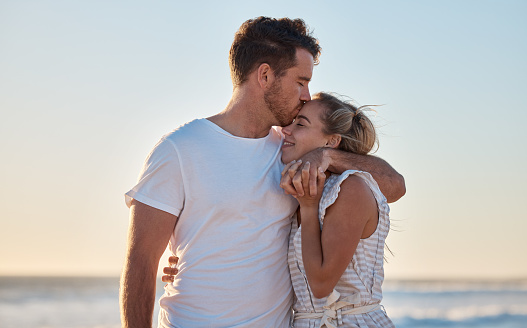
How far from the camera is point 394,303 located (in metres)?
19.8

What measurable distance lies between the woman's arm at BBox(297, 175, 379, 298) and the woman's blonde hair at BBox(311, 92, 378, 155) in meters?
0.40

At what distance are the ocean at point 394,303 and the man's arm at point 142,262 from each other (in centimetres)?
1212

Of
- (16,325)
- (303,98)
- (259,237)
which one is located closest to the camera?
(259,237)

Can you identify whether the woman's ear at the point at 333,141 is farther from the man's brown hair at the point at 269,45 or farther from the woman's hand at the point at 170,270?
the woman's hand at the point at 170,270

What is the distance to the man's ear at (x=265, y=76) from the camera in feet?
12.8

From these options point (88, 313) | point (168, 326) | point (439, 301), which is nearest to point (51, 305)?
point (88, 313)

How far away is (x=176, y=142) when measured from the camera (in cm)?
350

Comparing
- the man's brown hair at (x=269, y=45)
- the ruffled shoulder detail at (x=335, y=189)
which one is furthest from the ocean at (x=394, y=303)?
the ruffled shoulder detail at (x=335, y=189)

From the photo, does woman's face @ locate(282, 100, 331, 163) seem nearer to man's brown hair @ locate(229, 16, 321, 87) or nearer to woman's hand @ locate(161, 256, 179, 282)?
man's brown hair @ locate(229, 16, 321, 87)

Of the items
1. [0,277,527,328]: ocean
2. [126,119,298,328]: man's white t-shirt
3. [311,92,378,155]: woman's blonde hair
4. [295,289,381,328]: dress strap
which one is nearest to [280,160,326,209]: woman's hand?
[126,119,298,328]: man's white t-shirt

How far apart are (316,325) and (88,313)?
50.5 feet

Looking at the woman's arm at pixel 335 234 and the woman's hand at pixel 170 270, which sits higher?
the woman's arm at pixel 335 234

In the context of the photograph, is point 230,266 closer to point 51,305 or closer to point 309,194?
point 309,194

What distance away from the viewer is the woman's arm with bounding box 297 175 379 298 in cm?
318
